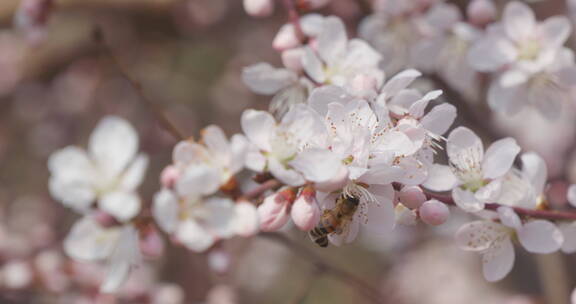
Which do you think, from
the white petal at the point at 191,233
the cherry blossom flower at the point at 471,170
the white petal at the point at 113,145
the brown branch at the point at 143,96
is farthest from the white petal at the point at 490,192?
the white petal at the point at 113,145

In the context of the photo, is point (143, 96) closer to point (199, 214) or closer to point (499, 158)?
point (199, 214)

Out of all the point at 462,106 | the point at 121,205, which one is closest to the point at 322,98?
the point at 121,205

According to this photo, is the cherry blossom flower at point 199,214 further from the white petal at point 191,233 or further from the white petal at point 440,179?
the white petal at point 440,179

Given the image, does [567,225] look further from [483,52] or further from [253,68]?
[253,68]

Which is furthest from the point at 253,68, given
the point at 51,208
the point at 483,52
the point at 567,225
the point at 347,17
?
the point at 51,208

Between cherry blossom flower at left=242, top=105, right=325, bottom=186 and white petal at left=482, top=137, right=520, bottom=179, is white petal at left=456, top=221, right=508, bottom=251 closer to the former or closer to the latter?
white petal at left=482, top=137, right=520, bottom=179

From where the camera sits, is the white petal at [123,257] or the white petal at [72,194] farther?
the white petal at [72,194]
